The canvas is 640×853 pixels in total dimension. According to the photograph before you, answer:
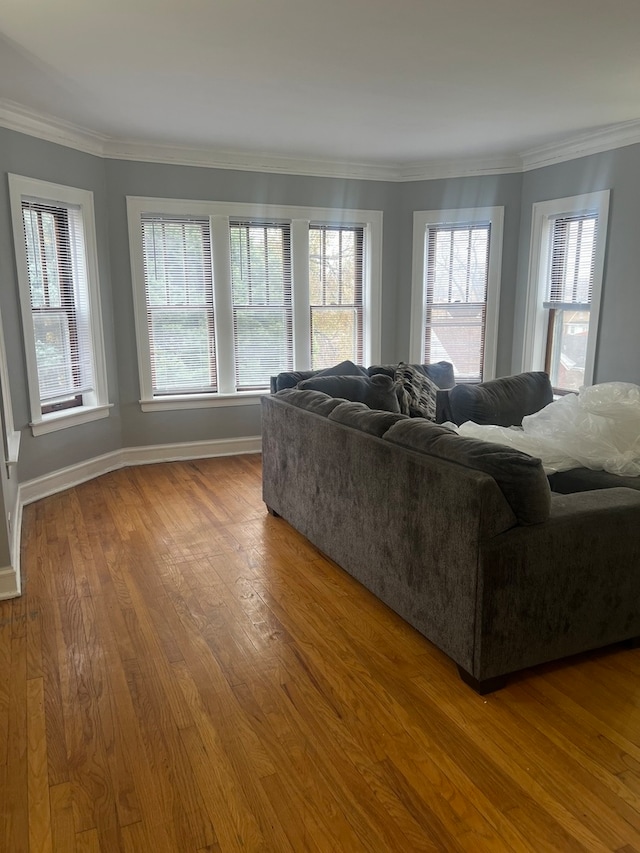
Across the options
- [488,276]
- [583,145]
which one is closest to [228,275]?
[488,276]

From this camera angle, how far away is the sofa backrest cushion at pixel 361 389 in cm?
406

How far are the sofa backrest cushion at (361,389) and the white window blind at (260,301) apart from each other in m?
→ 1.75

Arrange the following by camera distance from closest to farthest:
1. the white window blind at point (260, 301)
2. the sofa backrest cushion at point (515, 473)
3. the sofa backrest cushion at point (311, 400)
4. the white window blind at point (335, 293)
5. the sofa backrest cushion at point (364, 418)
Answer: the sofa backrest cushion at point (515, 473), the sofa backrest cushion at point (364, 418), the sofa backrest cushion at point (311, 400), the white window blind at point (260, 301), the white window blind at point (335, 293)

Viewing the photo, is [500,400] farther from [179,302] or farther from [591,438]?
[179,302]

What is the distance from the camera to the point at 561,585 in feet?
7.39

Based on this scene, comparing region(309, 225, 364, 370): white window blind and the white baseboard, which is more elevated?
region(309, 225, 364, 370): white window blind

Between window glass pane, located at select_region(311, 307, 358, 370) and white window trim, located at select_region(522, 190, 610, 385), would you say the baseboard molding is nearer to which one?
window glass pane, located at select_region(311, 307, 358, 370)

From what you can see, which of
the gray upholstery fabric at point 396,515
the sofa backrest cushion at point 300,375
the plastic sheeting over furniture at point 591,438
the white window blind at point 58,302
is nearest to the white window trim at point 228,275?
the white window blind at point 58,302

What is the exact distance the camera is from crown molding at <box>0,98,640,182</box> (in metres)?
4.30

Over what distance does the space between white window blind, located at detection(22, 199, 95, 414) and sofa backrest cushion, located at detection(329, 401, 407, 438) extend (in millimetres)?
2541

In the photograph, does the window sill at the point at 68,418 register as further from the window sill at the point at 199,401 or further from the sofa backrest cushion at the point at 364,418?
the sofa backrest cushion at the point at 364,418

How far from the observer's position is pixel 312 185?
5.64 m

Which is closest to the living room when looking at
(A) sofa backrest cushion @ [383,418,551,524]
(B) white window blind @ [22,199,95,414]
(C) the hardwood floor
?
(B) white window blind @ [22,199,95,414]

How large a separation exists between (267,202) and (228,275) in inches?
29.5
